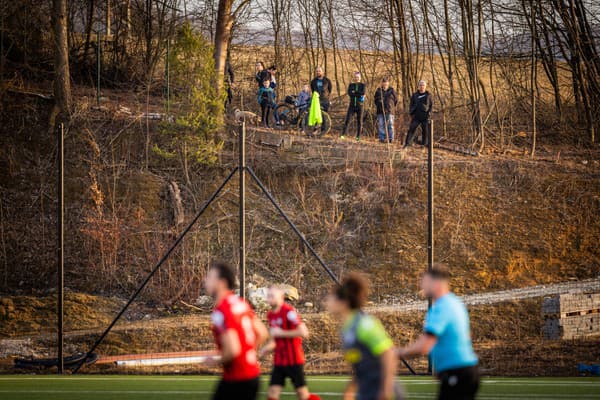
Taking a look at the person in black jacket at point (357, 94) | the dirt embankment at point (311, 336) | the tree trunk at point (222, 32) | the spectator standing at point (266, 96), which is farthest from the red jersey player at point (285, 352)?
the tree trunk at point (222, 32)

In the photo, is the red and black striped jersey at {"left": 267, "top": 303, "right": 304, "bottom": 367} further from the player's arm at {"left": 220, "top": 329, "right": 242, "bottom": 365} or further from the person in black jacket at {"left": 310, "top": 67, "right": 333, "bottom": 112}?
the person in black jacket at {"left": 310, "top": 67, "right": 333, "bottom": 112}

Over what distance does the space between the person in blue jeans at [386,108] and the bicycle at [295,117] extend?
1.90m

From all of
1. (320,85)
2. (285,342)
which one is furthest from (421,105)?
(285,342)

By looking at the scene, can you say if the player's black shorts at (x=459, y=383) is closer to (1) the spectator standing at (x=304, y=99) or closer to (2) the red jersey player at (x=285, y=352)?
(2) the red jersey player at (x=285, y=352)

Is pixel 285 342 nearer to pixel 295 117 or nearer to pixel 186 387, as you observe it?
pixel 186 387

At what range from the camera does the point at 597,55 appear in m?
28.5

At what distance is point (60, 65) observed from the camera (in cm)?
2709

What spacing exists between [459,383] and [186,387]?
728 centimetres

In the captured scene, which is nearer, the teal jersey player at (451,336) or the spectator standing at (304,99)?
the teal jersey player at (451,336)

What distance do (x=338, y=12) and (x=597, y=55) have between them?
10.8 metres

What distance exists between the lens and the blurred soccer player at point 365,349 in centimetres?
545

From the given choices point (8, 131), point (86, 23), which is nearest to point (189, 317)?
point (8, 131)

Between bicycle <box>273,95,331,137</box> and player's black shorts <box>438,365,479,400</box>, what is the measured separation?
Result: 70.4ft

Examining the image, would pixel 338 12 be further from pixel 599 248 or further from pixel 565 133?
pixel 599 248
